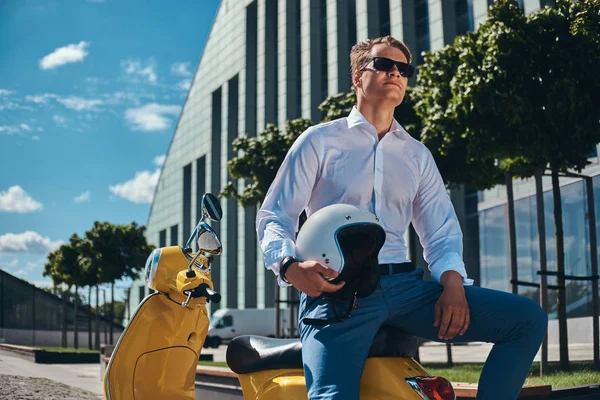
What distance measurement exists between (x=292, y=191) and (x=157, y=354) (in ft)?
5.23

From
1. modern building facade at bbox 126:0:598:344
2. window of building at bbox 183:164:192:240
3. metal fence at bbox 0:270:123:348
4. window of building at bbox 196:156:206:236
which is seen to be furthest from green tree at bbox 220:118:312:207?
window of building at bbox 183:164:192:240

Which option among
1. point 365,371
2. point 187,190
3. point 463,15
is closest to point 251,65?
point 187,190

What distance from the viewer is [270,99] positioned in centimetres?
4044

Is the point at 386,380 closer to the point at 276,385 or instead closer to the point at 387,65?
the point at 276,385

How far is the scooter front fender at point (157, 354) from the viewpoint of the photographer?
3.41 metres

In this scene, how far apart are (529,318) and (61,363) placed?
1757 centimetres

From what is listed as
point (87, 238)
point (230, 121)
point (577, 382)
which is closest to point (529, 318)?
point (577, 382)

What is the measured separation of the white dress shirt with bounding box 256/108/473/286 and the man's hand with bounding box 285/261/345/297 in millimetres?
207

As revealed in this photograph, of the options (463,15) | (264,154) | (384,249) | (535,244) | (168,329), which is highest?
(463,15)

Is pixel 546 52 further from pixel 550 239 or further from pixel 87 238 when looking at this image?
pixel 87 238

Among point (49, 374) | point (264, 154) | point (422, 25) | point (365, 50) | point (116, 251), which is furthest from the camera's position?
point (422, 25)

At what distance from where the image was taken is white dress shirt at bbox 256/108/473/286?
7.39ft

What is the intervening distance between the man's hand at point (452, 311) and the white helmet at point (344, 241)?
0.70ft

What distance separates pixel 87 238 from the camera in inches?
1058
